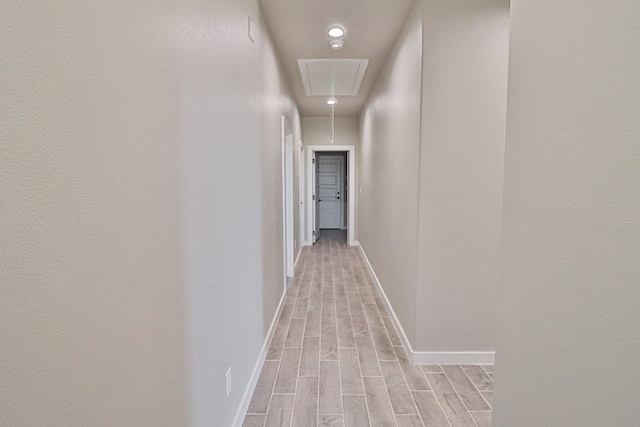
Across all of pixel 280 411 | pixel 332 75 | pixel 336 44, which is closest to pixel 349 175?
pixel 332 75

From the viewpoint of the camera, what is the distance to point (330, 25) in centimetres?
271

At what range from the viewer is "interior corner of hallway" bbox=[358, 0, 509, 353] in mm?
2168

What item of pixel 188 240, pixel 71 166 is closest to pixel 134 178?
pixel 71 166

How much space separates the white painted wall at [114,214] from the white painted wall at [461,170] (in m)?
1.37

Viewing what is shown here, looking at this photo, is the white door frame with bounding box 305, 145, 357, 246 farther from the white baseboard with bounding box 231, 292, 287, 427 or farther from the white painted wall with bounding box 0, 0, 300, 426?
the white painted wall with bounding box 0, 0, 300, 426

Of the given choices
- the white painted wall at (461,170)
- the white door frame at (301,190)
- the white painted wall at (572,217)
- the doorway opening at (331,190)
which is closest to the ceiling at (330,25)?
the white painted wall at (461,170)

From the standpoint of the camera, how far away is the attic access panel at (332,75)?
354 cm

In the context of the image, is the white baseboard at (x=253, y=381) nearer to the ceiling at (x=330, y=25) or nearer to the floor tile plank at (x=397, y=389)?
the floor tile plank at (x=397, y=389)

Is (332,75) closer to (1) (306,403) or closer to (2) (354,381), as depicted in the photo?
(2) (354,381)

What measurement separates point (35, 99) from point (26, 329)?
361 millimetres

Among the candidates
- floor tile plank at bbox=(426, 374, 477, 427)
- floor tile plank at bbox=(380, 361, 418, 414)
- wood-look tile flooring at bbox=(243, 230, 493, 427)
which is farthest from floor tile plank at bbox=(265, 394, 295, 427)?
floor tile plank at bbox=(426, 374, 477, 427)

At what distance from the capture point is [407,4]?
94.0 inches

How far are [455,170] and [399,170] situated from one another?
73cm

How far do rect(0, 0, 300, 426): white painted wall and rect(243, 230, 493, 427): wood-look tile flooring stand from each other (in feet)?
1.74
